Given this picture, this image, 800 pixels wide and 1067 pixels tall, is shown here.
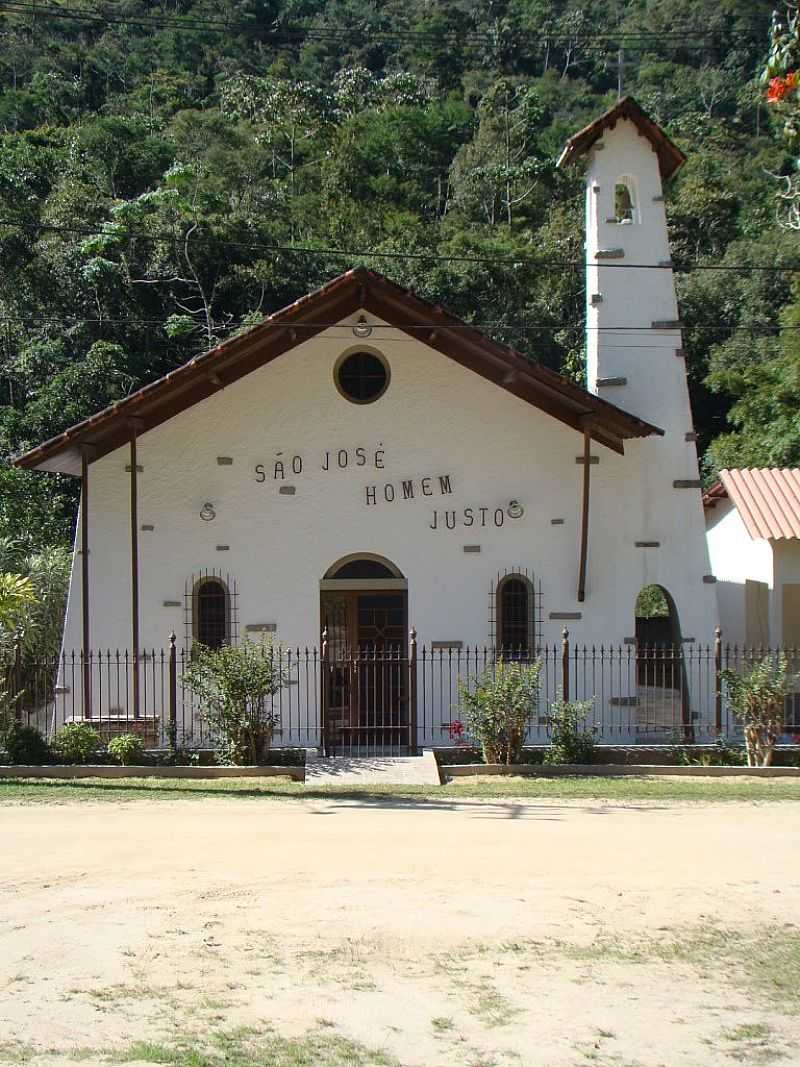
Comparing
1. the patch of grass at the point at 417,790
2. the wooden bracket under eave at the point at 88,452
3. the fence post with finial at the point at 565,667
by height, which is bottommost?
the patch of grass at the point at 417,790

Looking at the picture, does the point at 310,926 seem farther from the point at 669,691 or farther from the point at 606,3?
the point at 606,3

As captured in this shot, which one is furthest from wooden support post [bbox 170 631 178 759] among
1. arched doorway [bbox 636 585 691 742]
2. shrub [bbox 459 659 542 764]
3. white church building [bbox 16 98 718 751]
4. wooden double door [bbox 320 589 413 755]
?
arched doorway [bbox 636 585 691 742]

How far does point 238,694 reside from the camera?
17.2 meters

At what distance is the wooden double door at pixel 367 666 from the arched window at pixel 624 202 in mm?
7156

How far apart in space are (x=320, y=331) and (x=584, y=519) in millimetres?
4911

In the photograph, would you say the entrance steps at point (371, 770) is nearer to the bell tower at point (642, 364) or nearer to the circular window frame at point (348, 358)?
the bell tower at point (642, 364)

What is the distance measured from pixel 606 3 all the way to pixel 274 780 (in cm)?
9750

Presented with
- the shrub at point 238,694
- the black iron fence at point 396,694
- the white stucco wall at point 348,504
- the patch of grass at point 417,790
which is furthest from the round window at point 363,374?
the patch of grass at point 417,790

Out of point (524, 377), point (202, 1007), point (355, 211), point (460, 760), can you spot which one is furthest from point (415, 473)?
point (355, 211)

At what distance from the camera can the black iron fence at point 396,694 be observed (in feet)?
62.0

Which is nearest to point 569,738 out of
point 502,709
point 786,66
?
point 502,709

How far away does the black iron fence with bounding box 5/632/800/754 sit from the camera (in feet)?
62.0

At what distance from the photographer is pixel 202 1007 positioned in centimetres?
738

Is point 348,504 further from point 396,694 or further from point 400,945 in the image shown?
point 400,945
